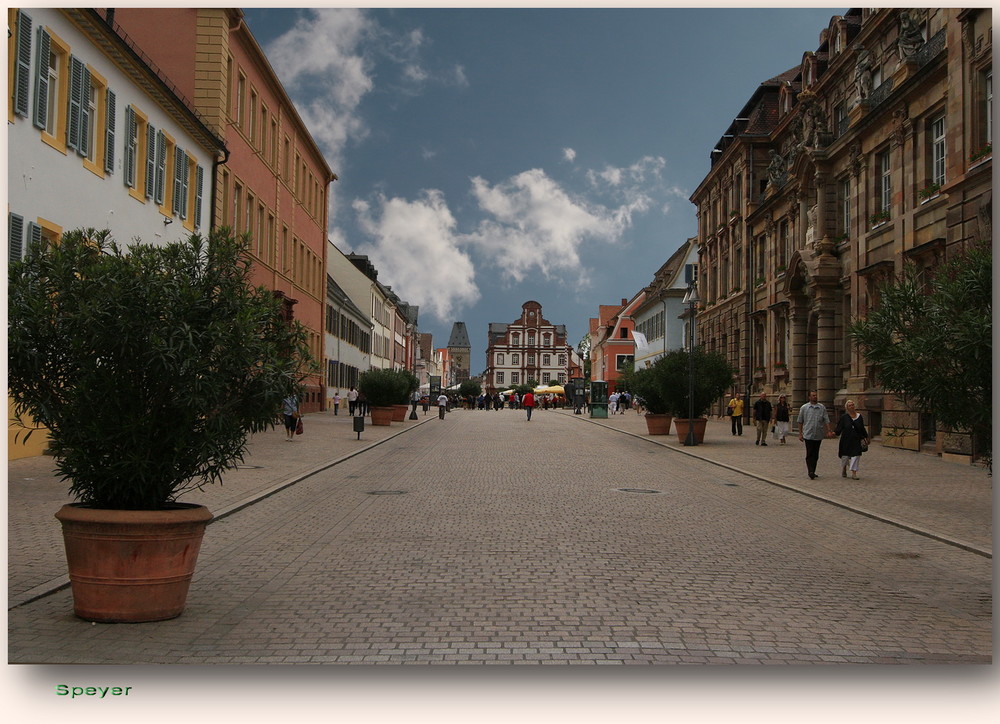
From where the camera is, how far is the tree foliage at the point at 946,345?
8250 mm

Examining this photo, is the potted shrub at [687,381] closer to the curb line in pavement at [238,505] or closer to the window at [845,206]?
the window at [845,206]

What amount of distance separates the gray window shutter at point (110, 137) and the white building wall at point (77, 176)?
0.14 metres

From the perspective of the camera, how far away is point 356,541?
10.2m

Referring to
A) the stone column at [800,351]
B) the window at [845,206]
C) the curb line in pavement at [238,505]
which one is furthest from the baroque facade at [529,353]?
the curb line in pavement at [238,505]

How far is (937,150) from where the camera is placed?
82.8ft

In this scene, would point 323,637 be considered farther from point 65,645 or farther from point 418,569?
point 418,569

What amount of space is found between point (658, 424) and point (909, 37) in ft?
47.1

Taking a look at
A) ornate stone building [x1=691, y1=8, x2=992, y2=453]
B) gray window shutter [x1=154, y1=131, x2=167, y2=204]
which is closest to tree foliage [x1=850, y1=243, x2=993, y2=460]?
ornate stone building [x1=691, y1=8, x2=992, y2=453]

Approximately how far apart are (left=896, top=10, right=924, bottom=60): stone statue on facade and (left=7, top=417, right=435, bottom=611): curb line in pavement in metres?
17.8

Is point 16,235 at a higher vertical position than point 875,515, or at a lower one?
higher

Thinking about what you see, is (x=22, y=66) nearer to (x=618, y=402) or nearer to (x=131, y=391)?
(x=131, y=391)

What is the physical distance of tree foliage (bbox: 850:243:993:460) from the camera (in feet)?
27.1

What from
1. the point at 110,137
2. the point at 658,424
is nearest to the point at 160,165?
the point at 110,137

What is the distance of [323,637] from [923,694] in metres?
3.47
